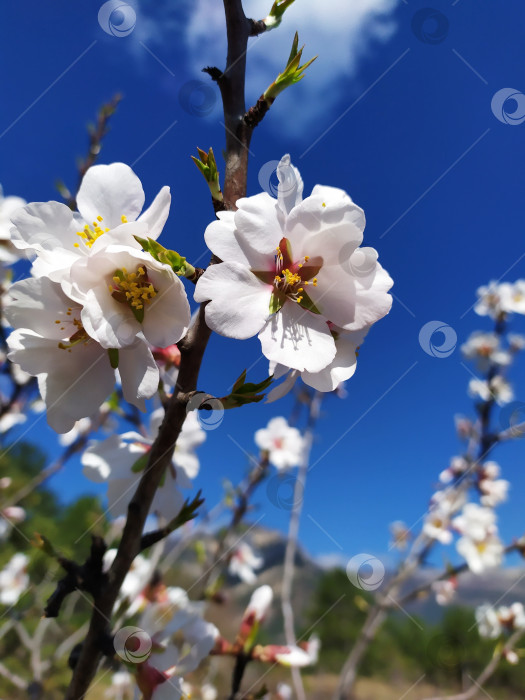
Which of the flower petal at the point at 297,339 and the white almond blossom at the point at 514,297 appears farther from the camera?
the white almond blossom at the point at 514,297

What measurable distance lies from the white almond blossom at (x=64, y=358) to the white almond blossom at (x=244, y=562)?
2538mm

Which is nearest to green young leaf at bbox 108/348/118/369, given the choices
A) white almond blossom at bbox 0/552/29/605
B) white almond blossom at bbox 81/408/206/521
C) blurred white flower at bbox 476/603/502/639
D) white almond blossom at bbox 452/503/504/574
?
white almond blossom at bbox 81/408/206/521

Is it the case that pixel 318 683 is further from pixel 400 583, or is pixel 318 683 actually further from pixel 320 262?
pixel 320 262

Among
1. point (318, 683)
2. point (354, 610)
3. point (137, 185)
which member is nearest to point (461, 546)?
point (137, 185)

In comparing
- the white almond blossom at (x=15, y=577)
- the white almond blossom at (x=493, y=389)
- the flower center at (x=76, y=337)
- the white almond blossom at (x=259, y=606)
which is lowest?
the white almond blossom at (x=15, y=577)

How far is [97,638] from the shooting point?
2.24 ft

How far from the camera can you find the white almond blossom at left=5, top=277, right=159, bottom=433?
1.99ft

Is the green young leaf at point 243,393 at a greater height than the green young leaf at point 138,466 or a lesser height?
greater

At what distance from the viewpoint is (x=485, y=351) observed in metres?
3.54

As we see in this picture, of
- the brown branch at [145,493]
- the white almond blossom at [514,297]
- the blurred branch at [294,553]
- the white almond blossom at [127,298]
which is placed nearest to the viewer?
the white almond blossom at [127,298]

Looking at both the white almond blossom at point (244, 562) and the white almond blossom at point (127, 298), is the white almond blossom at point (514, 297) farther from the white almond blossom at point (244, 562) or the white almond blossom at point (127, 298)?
the white almond blossom at point (127, 298)

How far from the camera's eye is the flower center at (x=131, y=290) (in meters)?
0.62

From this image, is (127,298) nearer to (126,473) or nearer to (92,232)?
(92,232)

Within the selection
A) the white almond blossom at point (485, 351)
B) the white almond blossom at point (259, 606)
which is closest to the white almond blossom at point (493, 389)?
the white almond blossom at point (485, 351)
